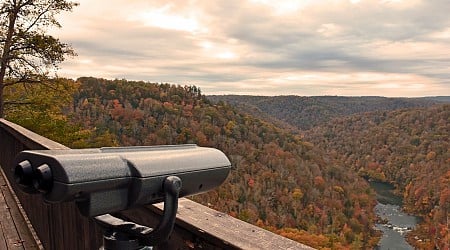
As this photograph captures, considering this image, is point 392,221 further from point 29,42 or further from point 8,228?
point 8,228

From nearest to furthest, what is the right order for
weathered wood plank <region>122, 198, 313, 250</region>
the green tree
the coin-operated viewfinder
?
the coin-operated viewfinder, weathered wood plank <region>122, 198, 313, 250</region>, the green tree

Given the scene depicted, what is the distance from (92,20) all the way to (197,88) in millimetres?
82893

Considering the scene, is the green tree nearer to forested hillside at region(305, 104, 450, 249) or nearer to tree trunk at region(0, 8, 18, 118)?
tree trunk at region(0, 8, 18, 118)

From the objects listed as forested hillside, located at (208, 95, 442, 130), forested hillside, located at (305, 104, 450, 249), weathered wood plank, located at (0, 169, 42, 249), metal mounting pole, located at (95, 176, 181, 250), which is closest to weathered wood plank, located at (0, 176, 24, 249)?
weathered wood plank, located at (0, 169, 42, 249)

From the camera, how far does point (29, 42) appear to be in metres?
9.83

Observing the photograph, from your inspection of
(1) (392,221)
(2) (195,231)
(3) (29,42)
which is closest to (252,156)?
(1) (392,221)

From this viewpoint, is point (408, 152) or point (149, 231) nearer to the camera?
point (149, 231)

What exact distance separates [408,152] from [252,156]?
42784 millimetres

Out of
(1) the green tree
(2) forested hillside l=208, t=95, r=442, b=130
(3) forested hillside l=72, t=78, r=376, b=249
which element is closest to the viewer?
(1) the green tree

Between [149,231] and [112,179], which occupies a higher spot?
[112,179]

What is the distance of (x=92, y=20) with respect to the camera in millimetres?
9250

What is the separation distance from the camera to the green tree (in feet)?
32.1

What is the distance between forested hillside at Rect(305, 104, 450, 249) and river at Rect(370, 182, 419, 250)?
1.76 metres

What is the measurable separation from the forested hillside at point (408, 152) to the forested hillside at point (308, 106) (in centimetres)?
1693
